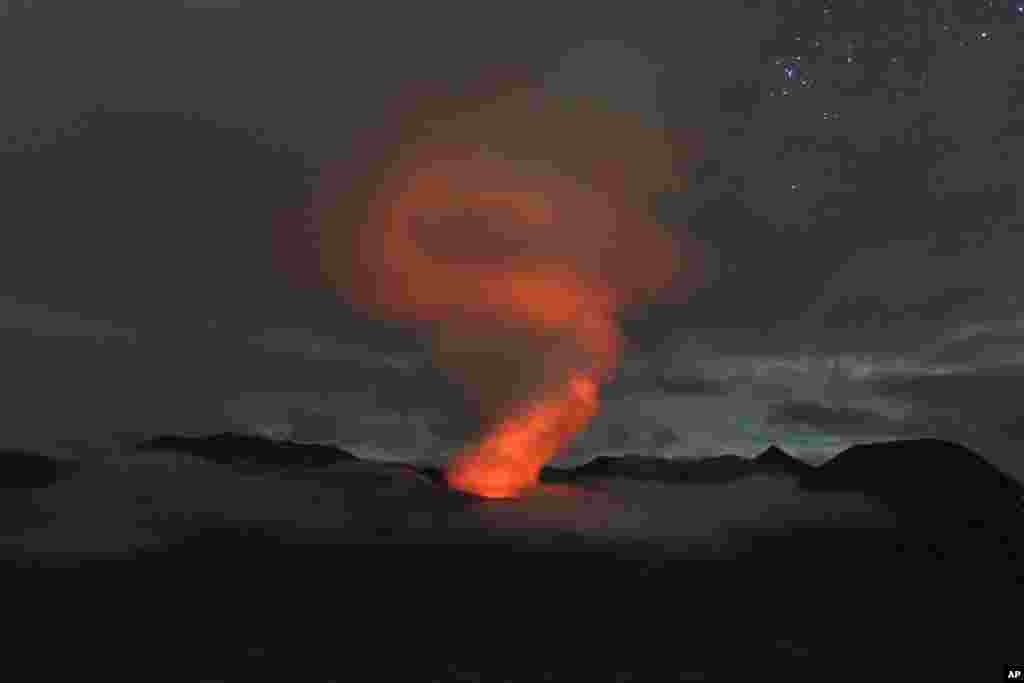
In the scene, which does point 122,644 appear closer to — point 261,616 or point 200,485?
point 261,616

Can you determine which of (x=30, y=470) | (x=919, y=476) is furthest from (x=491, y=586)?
(x=30, y=470)

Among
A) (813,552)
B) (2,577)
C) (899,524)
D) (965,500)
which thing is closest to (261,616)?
(2,577)

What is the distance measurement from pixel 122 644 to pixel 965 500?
11276 centimetres

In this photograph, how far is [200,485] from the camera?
350ft

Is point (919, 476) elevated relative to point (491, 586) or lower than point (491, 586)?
elevated

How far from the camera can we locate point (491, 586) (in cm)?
5947

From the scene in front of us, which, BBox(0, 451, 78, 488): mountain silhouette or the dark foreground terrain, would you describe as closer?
the dark foreground terrain

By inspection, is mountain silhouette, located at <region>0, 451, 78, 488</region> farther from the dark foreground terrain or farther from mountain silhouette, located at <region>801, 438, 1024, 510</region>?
mountain silhouette, located at <region>801, 438, 1024, 510</region>

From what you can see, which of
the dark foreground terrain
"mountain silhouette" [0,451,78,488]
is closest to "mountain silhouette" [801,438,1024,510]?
the dark foreground terrain

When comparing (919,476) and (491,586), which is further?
(919,476)

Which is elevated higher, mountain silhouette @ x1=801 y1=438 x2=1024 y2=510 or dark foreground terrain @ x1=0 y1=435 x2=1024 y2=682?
mountain silhouette @ x1=801 y1=438 x2=1024 y2=510

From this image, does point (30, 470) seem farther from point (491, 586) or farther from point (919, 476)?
point (919, 476)

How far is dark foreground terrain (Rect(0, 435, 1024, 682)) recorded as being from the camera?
4375 centimetres

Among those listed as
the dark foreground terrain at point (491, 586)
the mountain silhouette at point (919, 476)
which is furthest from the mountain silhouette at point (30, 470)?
the mountain silhouette at point (919, 476)
